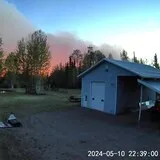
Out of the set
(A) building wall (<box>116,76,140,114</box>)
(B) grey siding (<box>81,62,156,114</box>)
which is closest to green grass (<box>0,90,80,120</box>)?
(B) grey siding (<box>81,62,156,114</box>)

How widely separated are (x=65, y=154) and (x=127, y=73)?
940 cm

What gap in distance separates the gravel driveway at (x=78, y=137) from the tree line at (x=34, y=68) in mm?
23517

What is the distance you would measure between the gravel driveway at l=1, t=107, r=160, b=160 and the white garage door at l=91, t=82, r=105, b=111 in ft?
12.8

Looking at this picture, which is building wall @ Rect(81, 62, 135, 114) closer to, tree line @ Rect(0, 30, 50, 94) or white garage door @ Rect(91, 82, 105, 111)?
white garage door @ Rect(91, 82, 105, 111)

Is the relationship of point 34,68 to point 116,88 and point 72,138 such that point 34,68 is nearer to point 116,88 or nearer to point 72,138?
point 116,88

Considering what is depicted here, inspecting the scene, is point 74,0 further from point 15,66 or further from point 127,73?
point 15,66

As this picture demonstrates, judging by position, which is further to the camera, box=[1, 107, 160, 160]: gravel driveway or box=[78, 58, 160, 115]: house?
box=[78, 58, 160, 115]: house

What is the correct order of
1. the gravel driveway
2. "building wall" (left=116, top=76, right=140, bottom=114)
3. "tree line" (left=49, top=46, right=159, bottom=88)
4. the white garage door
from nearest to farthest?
the gravel driveway
"building wall" (left=116, top=76, right=140, bottom=114)
the white garage door
"tree line" (left=49, top=46, right=159, bottom=88)

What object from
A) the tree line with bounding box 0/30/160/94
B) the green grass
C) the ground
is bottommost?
the ground

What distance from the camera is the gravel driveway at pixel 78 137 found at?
7950 millimetres

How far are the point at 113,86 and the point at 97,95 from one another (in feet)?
6.40

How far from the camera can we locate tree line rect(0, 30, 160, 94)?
43.6 meters

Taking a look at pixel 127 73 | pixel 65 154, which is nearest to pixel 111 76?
pixel 127 73

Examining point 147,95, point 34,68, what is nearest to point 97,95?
point 147,95
